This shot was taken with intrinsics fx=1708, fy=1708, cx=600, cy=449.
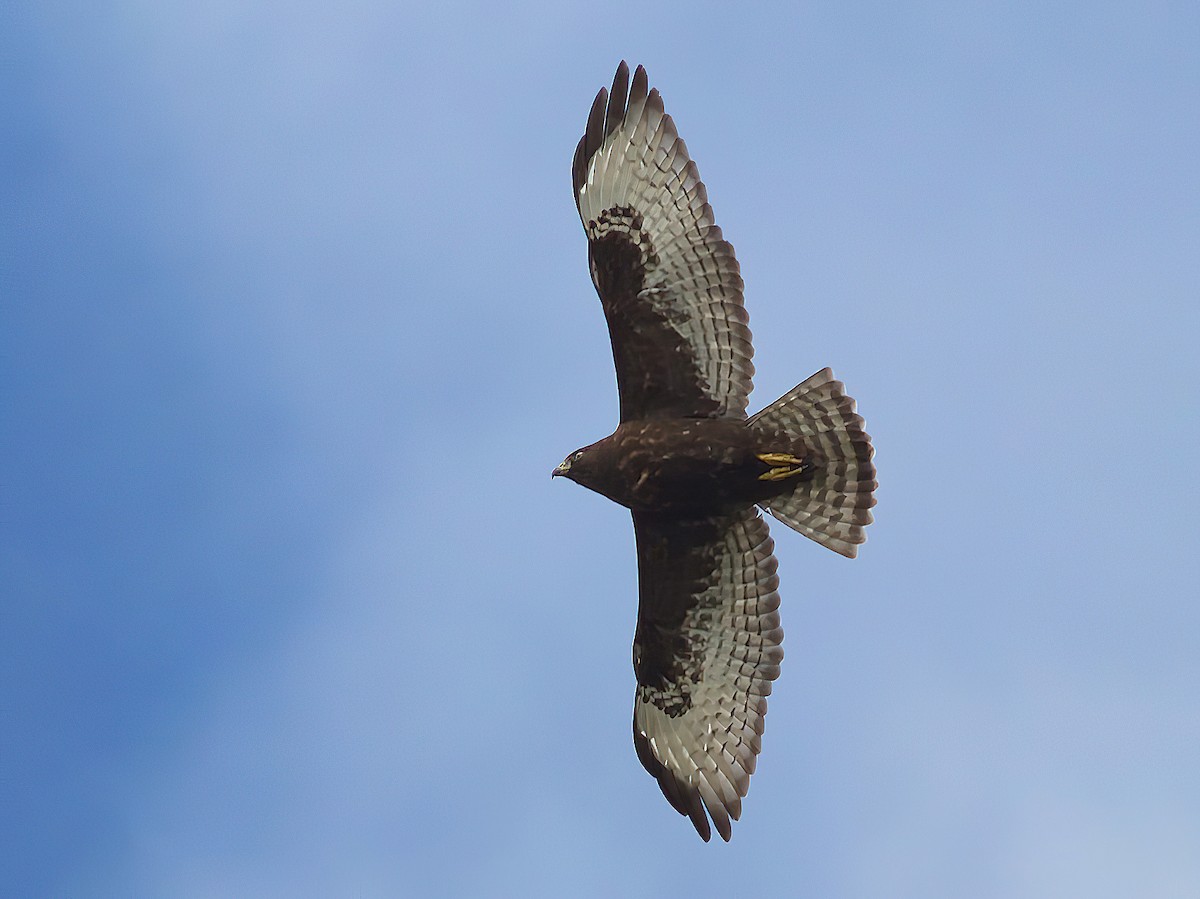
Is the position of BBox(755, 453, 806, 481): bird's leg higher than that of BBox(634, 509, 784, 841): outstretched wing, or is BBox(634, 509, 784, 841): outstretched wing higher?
BBox(755, 453, 806, 481): bird's leg

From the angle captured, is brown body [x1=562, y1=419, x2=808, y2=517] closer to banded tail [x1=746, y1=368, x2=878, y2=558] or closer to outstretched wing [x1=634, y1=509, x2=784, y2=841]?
banded tail [x1=746, y1=368, x2=878, y2=558]

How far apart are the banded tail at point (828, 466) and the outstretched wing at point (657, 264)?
378mm

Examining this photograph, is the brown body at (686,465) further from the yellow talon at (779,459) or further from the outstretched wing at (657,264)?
the outstretched wing at (657,264)

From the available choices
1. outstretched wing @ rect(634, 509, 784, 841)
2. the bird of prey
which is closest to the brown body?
the bird of prey

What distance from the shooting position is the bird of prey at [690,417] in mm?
11594

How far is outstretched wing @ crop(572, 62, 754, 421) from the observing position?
11.6 meters

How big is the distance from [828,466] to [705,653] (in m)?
1.74

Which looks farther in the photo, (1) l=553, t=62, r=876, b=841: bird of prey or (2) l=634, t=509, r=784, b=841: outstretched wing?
(2) l=634, t=509, r=784, b=841: outstretched wing

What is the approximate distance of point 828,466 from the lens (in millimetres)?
11727

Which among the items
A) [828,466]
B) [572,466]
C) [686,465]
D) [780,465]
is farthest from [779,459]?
[572,466]

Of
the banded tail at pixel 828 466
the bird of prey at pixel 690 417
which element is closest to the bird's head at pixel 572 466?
the bird of prey at pixel 690 417

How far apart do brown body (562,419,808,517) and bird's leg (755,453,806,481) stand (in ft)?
0.07

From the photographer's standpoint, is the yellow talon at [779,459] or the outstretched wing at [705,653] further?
the outstretched wing at [705,653]

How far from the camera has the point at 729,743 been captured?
12.4 meters
